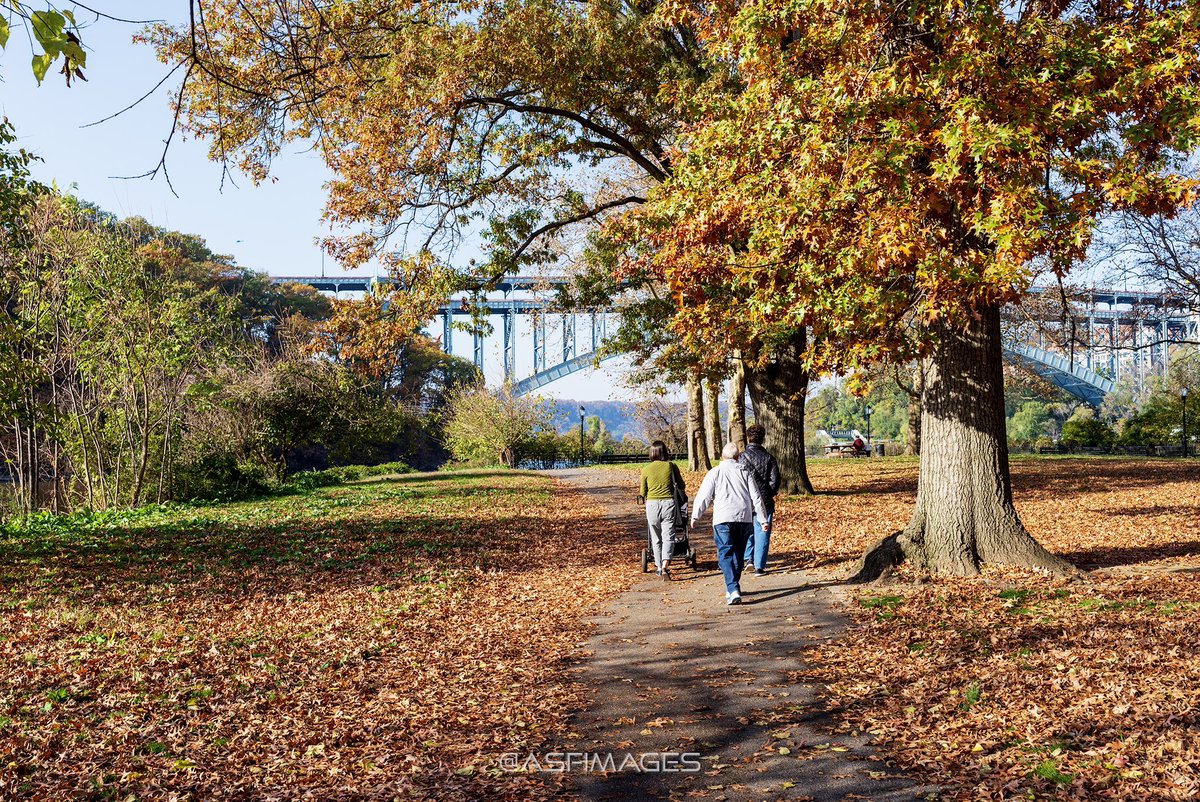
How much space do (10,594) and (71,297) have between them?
9.10m

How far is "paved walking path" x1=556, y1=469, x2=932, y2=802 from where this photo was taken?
403 cm

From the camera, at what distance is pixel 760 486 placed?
29.5 feet

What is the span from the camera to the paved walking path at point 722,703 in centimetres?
403

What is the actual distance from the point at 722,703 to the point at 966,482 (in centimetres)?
454

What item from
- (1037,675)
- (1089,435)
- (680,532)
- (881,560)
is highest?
(1089,435)

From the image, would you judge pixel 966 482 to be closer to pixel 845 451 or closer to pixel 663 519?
pixel 663 519

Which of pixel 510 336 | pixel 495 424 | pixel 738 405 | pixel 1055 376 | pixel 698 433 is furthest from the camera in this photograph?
pixel 510 336

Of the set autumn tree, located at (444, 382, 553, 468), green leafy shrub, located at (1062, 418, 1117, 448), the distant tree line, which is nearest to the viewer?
the distant tree line

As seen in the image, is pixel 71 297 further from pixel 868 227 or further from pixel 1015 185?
pixel 1015 185

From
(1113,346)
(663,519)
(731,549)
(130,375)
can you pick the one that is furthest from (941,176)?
(1113,346)

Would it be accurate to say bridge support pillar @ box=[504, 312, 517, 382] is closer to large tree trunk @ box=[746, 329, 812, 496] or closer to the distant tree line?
the distant tree line

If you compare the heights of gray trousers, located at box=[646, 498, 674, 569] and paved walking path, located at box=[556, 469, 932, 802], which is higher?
gray trousers, located at box=[646, 498, 674, 569]

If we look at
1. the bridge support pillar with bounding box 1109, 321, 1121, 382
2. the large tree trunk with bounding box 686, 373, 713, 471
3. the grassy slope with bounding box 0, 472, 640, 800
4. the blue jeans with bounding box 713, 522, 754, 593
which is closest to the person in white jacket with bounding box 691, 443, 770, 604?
the blue jeans with bounding box 713, 522, 754, 593

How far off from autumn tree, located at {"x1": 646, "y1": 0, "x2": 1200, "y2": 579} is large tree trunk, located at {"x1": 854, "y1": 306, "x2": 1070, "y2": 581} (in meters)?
0.02
